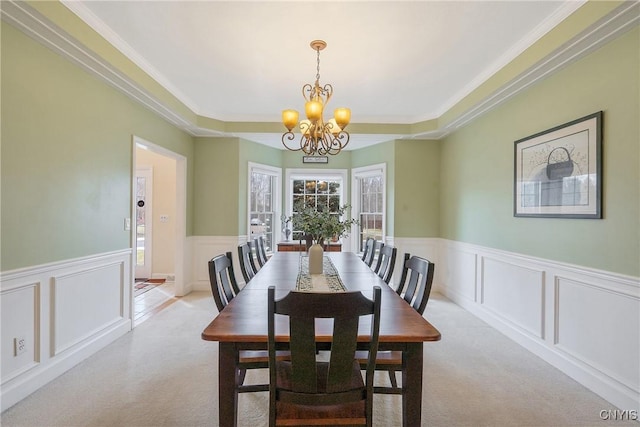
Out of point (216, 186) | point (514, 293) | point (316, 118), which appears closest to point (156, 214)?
point (216, 186)

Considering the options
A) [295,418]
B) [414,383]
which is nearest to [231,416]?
[295,418]

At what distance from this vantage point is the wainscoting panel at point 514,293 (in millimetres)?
3031

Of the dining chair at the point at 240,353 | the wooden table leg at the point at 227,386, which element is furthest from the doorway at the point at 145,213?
the wooden table leg at the point at 227,386

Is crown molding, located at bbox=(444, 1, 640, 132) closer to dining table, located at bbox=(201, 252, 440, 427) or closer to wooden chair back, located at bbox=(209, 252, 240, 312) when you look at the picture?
dining table, located at bbox=(201, 252, 440, 427)

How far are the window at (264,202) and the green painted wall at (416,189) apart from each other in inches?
88.7

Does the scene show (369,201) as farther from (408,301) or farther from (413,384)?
(413,384)

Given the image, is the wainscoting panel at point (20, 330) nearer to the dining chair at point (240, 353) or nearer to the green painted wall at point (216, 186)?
the dining chair at point (240, 353)

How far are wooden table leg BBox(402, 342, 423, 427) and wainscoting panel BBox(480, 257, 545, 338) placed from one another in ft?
6.73

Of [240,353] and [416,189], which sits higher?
[416,189]

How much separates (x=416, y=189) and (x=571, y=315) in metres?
2.98

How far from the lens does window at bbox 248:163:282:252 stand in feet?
18.9

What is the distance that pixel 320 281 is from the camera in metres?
2.50

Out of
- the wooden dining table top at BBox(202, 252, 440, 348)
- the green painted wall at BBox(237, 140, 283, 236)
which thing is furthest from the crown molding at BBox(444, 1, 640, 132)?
the green painted wall at BBox(237, 140, 283, 236)

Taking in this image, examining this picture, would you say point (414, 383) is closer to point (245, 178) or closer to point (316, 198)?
point (245, 178)
